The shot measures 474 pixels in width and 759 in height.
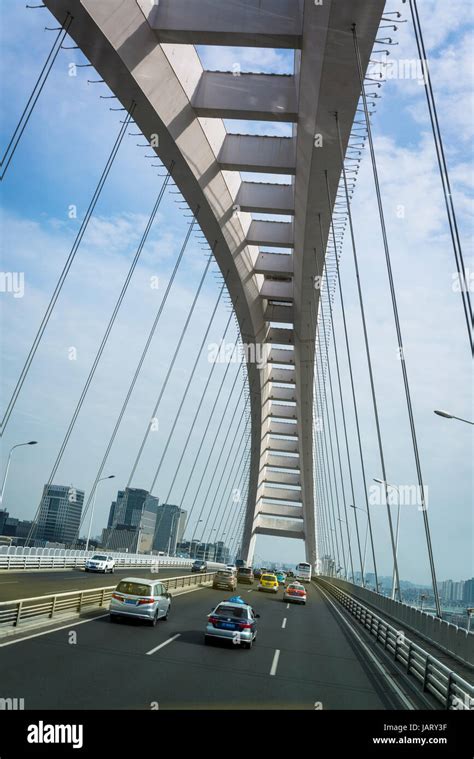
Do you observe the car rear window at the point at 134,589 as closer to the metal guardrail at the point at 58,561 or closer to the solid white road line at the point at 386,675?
the solid white road line at the point at 386,675

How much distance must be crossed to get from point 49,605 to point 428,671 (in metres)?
9.23

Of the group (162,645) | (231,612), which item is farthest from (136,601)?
(162,645)

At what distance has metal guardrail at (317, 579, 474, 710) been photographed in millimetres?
9805

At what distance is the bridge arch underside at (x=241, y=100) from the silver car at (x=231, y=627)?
12.6 meters

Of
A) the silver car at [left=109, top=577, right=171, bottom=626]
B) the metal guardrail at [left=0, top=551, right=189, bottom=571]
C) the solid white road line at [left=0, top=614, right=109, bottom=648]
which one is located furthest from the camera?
the metal guardrail at [left=0, top=551, right=189, bottom=571]

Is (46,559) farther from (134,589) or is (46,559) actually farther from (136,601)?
(136,601)

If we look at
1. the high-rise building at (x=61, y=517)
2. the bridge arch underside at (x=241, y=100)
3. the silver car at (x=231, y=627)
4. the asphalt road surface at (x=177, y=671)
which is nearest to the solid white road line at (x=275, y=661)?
the asphalt road surface at (x=177, y=671)

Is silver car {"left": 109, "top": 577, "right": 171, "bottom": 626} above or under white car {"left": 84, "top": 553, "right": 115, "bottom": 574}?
under

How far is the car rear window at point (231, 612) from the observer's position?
667 inches

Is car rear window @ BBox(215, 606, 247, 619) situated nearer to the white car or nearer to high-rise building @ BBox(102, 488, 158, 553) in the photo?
the white car

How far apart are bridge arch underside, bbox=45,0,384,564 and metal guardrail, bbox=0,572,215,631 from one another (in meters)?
13.2

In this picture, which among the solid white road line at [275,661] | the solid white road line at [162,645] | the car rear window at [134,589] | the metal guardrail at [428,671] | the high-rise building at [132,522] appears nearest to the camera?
the metal guardrail at [428,671]

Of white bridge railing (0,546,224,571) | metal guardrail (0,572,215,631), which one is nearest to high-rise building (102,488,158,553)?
white bridge railing (0,546,224,571)
